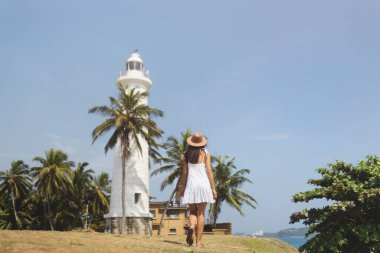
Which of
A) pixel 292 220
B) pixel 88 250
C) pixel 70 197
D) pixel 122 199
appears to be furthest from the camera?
pixel 70 197

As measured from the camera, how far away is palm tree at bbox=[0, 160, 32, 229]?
5338cm

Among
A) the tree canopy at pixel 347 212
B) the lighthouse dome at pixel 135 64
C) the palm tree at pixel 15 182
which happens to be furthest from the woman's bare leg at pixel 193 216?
the palm tree at pixel 15 182

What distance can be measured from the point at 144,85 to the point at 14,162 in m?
26.8

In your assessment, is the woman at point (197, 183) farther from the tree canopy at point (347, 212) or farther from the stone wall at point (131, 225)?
the stone wall at point (131, 225)

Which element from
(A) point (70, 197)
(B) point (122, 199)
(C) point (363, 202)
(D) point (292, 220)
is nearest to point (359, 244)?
(C) point (363, 202)

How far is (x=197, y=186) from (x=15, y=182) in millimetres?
49998

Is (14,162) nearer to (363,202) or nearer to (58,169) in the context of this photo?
(58,169)

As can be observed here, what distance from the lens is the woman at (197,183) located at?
32.8 ft

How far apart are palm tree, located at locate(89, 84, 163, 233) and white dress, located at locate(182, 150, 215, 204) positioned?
24266 mm

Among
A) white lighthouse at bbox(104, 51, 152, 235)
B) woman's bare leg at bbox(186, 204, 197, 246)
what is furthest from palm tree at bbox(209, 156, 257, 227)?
woman's bare leg at bbox(186, 204, 197, 246)

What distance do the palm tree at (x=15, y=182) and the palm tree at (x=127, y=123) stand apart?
24.8 metres

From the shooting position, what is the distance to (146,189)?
36.1 meters

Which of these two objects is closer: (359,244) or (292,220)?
(359,244)

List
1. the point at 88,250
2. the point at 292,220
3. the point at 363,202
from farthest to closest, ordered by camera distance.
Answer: the point at 292,220, the point at 363,202, the point at 88,250
